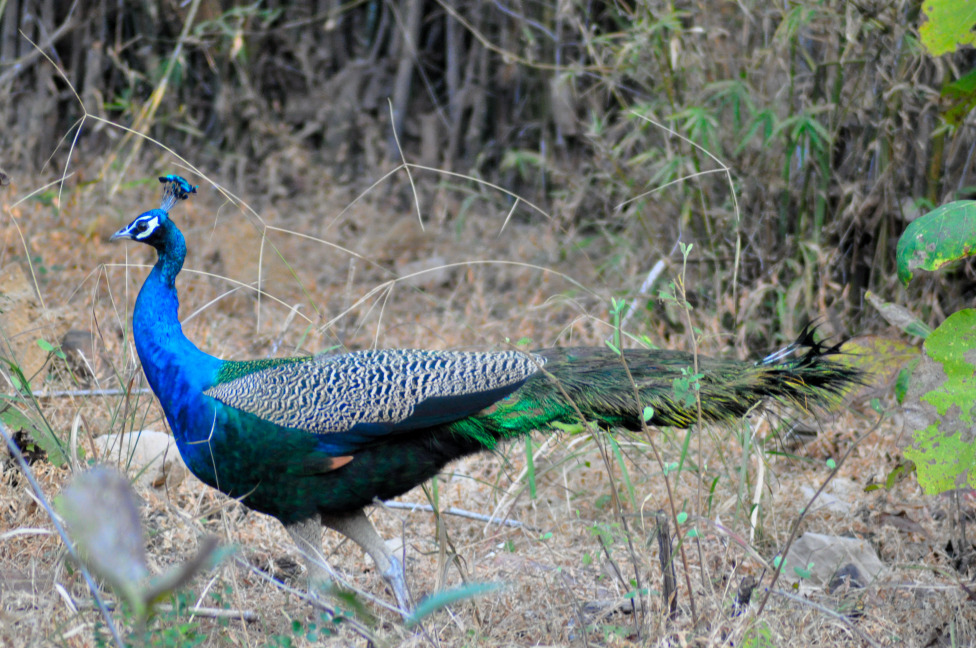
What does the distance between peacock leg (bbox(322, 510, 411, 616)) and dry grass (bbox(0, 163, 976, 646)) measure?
0.33ft

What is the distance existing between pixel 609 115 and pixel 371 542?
12.4ft

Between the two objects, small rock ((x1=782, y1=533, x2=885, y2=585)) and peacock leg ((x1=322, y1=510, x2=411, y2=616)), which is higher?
peacock leg ((x1=322, y1=510, x2=411, y2=616))

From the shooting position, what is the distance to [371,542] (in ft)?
8.32

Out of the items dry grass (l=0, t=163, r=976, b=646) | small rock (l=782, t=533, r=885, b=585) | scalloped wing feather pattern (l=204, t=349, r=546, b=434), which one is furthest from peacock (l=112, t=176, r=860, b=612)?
small rock (l=782, t=533, r=885, b=585)

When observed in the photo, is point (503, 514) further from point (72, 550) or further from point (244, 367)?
point (72, 550)

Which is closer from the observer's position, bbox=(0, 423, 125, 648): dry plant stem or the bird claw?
bbox=(0, 423, 125, 648): dry plant stem

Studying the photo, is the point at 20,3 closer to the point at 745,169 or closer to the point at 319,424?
the point at 745,169

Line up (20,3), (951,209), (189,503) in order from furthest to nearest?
1. (20,3)
2. (189,503)
3. (951,209)

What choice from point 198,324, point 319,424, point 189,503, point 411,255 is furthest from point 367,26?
point 319,424

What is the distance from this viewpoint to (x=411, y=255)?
6.04 m

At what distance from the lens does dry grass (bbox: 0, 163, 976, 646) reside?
2131mm

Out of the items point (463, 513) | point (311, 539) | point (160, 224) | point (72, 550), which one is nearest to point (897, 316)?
point (463, 513)

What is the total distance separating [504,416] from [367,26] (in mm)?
5223

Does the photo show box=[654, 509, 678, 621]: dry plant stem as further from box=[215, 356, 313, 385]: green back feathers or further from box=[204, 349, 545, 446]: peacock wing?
box=[215, 356, 313, 385]: green back feathers
